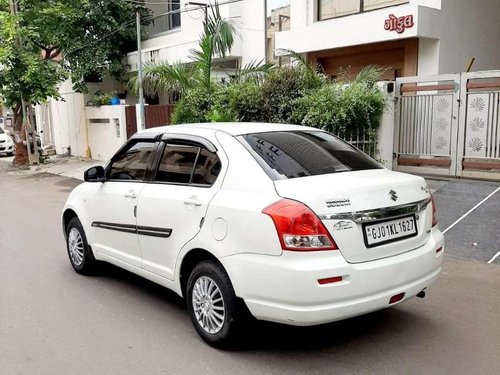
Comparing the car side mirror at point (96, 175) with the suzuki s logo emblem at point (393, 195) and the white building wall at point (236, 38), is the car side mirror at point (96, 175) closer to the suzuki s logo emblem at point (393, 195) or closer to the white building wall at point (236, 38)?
the suzuki s logo emblem at point (393, 195)

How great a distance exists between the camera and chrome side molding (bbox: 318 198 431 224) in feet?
11.2

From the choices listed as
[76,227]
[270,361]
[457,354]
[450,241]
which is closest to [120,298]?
[76,227]

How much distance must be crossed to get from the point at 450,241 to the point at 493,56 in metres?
8.17

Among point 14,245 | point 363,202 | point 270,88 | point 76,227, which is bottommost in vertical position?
point 14,245

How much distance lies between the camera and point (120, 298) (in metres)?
5.00

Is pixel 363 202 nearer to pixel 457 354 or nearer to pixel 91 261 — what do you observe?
pixel 457 354

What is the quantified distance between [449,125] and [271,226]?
667 cm

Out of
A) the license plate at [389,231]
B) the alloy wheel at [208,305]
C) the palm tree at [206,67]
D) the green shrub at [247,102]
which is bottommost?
the alloy wheel at [208,305]

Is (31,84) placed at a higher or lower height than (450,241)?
higher

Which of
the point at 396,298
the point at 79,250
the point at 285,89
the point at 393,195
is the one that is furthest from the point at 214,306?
the point at 285,89

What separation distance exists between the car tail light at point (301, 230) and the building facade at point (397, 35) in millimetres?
8370

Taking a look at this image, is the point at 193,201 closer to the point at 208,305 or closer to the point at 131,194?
the point at 208,305

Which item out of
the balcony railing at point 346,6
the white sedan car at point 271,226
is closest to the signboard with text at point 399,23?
the balcony railing at point 346,6

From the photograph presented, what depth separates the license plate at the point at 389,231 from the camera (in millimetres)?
3508
